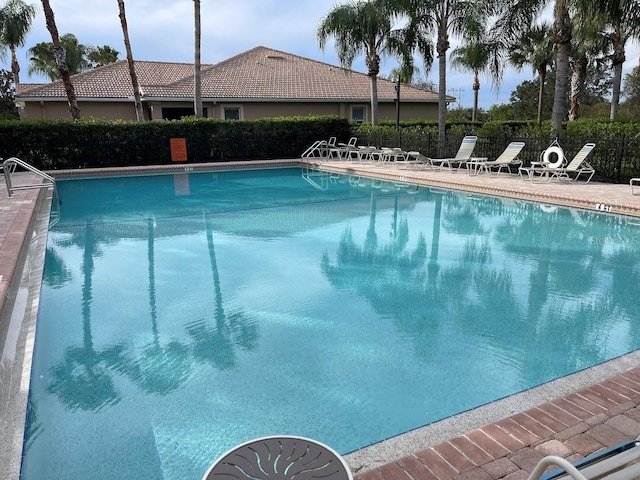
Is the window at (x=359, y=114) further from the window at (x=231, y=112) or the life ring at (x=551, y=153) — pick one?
the life ring at (x=551, y=153)

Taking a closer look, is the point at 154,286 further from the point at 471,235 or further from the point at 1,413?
the point at 471,235

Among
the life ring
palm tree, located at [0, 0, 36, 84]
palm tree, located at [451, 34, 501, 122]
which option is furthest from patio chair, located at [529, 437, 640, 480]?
palm tree, located at [0, 0, 36, 84]

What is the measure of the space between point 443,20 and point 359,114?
33.9ft

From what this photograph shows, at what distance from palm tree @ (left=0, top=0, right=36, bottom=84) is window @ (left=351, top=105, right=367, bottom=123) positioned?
20294mm

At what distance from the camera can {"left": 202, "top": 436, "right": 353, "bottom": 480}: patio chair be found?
70.1 inches

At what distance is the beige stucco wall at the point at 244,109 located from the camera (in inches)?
858

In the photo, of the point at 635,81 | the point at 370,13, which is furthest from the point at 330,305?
the point at 635,81

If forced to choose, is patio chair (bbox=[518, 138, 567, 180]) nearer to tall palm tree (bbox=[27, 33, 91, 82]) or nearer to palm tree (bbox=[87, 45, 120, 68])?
tall palm tree (bbox=[27, 33, 91, 82])

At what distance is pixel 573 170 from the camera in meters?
11.4

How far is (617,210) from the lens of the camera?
8695 mm

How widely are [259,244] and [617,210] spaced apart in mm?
6345

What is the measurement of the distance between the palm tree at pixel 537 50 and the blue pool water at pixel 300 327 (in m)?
20.5

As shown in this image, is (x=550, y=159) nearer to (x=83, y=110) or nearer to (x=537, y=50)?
(x=537, y=50)

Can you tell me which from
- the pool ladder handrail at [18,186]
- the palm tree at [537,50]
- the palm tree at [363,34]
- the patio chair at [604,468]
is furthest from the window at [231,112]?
the patio chair at [604,468]
